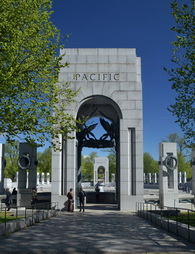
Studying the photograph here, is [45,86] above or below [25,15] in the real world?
below

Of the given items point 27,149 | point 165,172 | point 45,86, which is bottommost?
point 165,172

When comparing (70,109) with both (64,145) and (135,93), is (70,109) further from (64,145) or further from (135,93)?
(135,93)

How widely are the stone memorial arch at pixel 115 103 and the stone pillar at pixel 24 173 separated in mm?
2497

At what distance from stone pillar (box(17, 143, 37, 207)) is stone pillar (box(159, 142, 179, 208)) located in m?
9.98

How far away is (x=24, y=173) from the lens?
2266cm

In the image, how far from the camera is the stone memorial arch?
812 inches

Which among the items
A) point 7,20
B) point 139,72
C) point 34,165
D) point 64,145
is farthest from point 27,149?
point 7,20

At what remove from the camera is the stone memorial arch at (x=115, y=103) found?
20.6 metres

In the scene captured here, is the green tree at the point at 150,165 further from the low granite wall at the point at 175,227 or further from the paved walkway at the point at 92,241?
the paved walkway at the point at 92,241

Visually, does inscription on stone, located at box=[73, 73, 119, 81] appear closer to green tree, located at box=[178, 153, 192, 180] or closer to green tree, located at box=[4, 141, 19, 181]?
green tree, located at box=[178, 153, 192, 180]

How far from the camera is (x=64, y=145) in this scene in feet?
69.9

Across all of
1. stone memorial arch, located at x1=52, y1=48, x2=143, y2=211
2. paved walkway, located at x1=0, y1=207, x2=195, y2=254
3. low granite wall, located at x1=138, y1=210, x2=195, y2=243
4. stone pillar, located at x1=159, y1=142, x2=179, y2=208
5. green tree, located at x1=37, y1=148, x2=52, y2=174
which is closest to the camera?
paved walkway, located at x1=0, y1=207, x2=195, y2=254

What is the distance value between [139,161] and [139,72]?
6727 millimetres

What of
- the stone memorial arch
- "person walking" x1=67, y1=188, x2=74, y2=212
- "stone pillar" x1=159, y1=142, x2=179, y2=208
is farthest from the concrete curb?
"stone pillar" x1=159, y1=142, x2=179, y2=208
